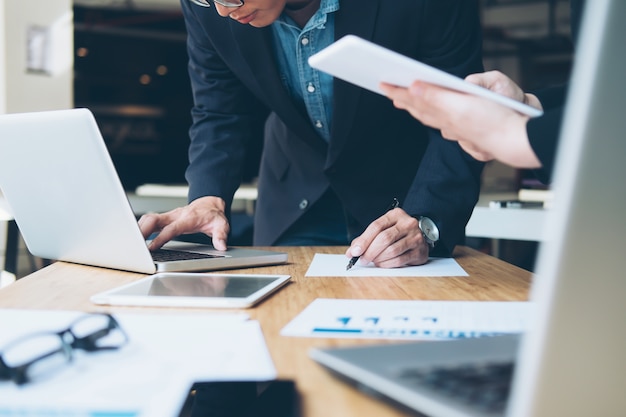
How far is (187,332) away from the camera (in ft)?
2.49

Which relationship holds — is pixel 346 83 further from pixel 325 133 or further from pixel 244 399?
pixel 244 399

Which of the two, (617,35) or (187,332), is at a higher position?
(617,35)

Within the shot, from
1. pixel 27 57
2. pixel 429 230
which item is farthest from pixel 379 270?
pixel 27 57

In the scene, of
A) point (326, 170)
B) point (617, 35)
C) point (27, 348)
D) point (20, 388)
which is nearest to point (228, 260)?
point (326, 170)

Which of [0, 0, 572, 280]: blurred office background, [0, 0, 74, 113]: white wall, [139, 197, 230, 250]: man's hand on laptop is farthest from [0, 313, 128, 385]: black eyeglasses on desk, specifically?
[0, 0, 572, 280]: blurred office background

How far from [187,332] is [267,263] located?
54 centimetres

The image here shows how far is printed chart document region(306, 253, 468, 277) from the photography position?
3.87ft

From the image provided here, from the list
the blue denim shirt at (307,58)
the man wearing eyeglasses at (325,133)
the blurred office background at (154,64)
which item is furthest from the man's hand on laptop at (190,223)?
the blurred office background at (154,64)

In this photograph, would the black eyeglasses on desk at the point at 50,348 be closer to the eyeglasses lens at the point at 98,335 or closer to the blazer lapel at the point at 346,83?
the eyeglasses lens at the point at 98,335

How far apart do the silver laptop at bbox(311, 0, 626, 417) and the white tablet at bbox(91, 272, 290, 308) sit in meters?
0.56

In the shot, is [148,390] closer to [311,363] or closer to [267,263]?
[311,363]

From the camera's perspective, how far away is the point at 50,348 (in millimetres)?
682

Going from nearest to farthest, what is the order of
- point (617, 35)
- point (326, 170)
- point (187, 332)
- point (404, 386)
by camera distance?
point (617, 35)
point (404, 386)
point (187, 332)
point (326, 170)

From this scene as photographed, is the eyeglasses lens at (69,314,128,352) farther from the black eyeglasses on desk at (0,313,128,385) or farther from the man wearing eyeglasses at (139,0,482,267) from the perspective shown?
the man wearing eyeglasses at (139,0,482,267)
